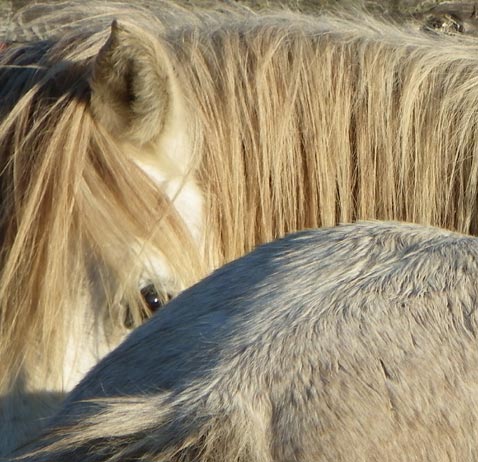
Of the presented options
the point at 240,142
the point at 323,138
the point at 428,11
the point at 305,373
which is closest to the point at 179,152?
the point at 240,142

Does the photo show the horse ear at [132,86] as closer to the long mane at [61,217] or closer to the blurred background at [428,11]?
the long mane at [61,217]

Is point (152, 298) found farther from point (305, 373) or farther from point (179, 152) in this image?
point (305, 373)

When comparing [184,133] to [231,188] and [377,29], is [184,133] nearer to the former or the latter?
[231,188]

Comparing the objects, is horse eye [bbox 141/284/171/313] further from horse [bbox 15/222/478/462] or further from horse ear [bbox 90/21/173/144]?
horse [bbox 15/222/478/462]

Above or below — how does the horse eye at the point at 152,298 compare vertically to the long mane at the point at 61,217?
below

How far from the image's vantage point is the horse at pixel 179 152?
1401mm

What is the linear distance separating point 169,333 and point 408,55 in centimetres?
113

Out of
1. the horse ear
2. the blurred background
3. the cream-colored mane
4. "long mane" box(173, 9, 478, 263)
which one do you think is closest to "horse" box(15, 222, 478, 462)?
the cream-colored mane

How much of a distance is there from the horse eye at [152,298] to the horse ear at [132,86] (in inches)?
10.8

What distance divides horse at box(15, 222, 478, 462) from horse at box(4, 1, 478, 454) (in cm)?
48

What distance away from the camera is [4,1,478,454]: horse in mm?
1401

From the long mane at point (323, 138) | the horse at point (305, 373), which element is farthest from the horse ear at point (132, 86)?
the horse at point (305, 373)

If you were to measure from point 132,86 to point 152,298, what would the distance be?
35 centimetres

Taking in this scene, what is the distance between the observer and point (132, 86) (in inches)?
59.6
